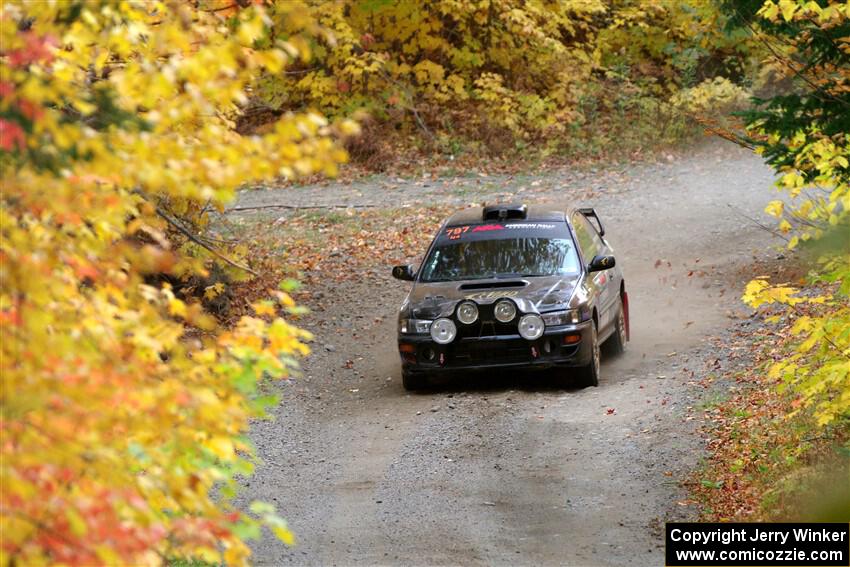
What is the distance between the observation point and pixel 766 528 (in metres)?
7.28

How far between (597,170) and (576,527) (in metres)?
18.8

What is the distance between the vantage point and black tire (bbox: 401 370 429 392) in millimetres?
11961

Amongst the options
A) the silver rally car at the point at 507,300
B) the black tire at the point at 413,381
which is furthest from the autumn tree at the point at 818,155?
the black tire at the point at 413,381

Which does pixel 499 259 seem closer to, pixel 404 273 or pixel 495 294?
pixel 495 294

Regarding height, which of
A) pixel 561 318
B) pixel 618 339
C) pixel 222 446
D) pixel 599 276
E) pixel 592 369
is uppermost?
pixel 222 446

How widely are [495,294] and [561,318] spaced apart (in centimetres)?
71

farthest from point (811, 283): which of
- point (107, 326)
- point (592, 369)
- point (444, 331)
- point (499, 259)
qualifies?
point (107, 326)

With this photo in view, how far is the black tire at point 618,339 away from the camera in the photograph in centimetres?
1347

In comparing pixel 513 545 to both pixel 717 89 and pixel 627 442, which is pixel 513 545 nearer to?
pixel 627 442

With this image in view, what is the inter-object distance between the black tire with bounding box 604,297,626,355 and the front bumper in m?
2.02

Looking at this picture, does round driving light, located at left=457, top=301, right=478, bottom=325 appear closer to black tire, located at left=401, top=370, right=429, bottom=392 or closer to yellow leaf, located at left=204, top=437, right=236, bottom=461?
black tire, located at left=401, top=370, right=429, bottom=392

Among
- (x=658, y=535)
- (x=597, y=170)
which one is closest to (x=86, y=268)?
(x=658, y=535)

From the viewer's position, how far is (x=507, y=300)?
11328mm

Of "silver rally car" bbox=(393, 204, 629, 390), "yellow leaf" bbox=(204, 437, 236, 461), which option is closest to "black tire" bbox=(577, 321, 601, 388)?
"silver rally car" bbox=(393, 204, 629, 390)
